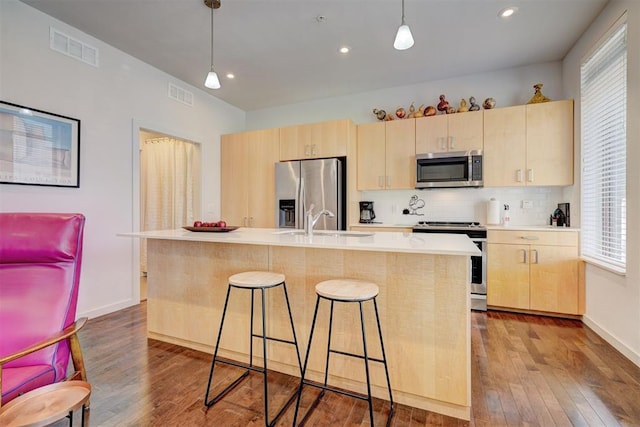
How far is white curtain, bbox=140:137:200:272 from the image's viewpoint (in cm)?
468

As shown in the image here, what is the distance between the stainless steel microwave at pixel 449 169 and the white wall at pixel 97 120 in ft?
10.6

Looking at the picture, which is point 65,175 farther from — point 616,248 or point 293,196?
point 616,248

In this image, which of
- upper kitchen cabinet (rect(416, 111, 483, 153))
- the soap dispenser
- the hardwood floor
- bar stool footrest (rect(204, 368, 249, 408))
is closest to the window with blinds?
the soap dispenser

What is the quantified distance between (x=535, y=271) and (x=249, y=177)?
150 inches

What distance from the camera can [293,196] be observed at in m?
4.15

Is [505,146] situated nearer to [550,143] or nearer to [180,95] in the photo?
[550,143]

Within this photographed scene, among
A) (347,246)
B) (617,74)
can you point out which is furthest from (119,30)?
(617,74)

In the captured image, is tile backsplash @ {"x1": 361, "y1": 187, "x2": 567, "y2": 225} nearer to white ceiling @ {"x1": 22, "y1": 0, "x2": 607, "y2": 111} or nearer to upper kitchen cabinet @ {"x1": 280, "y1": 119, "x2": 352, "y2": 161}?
upper kitchen cabinet @ {"x1": 280, "y1": 119, "x2": 352, "y2": 161}

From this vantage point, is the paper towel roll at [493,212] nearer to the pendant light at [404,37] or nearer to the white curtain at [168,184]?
the pendant light at [404,37]

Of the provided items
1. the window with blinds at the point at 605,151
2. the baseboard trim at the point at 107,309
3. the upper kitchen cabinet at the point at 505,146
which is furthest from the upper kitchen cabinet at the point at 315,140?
the baseboard trim at the point at 107,309

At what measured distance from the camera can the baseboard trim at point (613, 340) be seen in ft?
7.18

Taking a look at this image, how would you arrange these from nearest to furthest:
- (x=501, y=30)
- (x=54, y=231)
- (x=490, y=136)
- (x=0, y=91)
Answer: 1. (x=54, y=231)
2. (x=0, y=91)
3. (x=501, y=30)
4. (x=490, y=136)

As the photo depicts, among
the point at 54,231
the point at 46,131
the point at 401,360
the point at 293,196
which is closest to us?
the point at 54,231

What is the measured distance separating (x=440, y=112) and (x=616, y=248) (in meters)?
2.30
